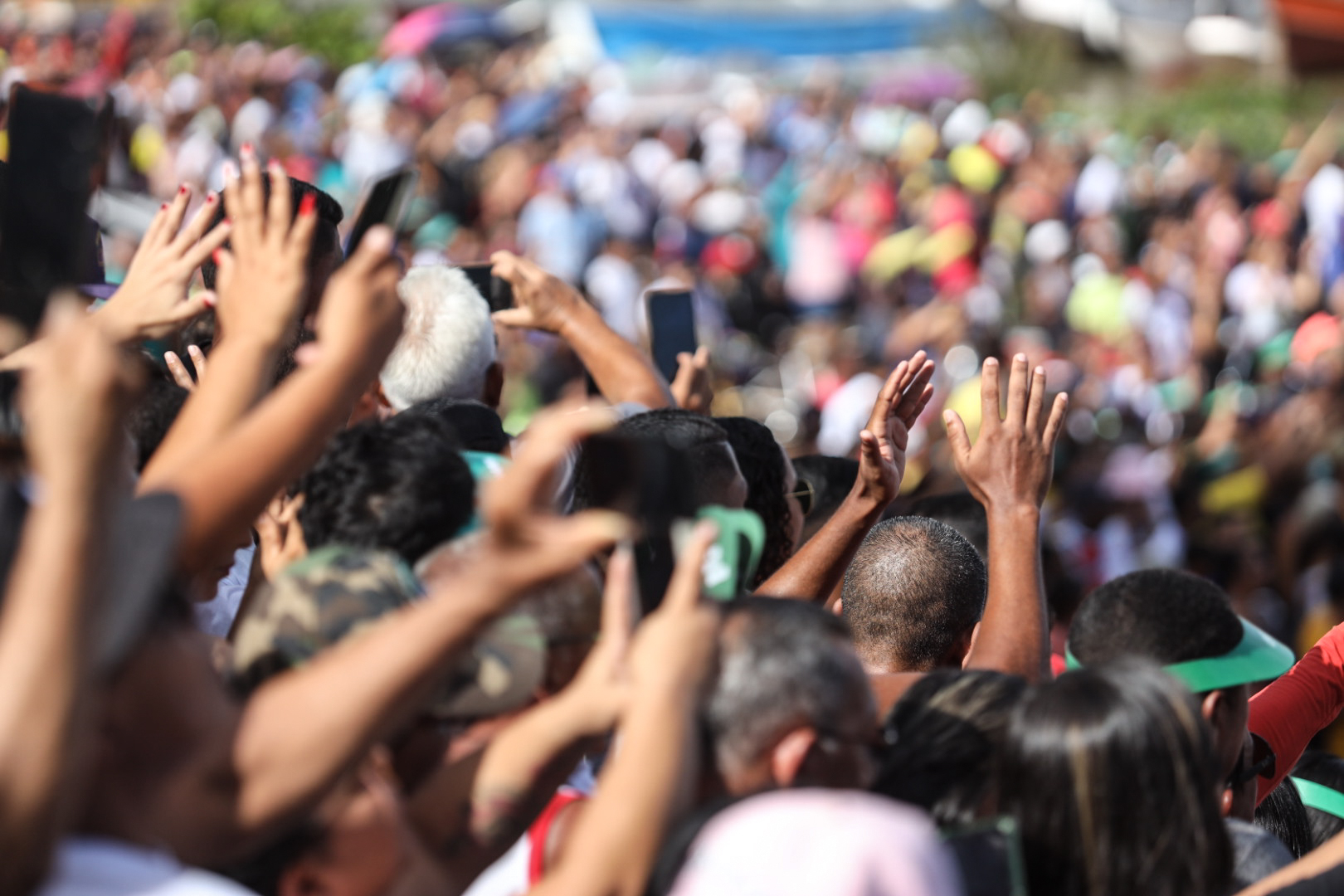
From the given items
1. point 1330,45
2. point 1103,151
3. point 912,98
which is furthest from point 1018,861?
point 1330,45

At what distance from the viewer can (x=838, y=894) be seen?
5.24 feet

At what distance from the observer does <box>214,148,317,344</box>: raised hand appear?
6.32 ft

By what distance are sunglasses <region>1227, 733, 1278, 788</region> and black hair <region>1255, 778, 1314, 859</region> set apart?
0.22 m

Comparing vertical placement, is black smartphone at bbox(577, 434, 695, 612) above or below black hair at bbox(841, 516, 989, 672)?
above

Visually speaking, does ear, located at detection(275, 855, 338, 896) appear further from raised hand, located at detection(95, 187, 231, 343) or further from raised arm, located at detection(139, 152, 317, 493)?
raised hand, located at detection(95, 187, 231, 343)

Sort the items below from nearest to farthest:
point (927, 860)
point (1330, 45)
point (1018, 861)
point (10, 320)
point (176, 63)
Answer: point (927, 860) → point (1018, 861) → point (10, 320) → point (176, 63) → point (1330, 45)

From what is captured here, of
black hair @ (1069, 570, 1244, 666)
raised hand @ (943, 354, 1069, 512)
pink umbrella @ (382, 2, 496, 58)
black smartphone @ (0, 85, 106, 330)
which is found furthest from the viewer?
pink umbrella @ (382, 2, 496, 58)

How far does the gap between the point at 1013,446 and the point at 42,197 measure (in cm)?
164

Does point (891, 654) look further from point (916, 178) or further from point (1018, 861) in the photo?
point (916, 178)

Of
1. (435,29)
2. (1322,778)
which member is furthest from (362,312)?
(435,29)

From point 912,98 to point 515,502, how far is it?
18.6 meters

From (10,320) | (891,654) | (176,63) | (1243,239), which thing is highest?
(10,320)

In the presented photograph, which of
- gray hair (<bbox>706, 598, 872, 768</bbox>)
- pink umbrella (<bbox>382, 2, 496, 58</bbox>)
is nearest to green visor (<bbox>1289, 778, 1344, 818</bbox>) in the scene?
gray hair (<bbox>706, 598, 872, 768</bbox>)

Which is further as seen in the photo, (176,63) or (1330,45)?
(1330,45)
